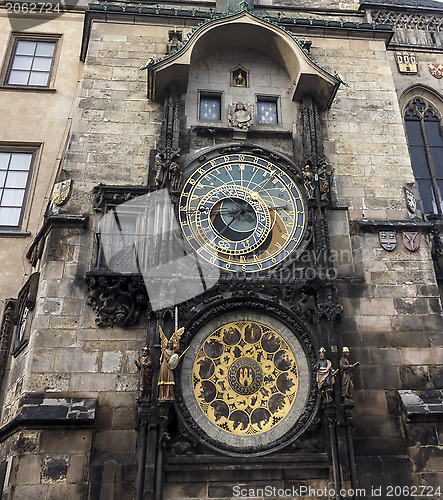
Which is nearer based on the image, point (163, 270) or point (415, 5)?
point (163, 270)

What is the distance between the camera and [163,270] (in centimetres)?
802

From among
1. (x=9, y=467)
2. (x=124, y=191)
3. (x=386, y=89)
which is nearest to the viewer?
(x=9, y=467)

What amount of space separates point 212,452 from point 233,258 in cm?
309

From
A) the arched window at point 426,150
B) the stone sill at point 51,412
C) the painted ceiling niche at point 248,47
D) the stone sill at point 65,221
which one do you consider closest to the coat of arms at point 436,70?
the arched window at point 426,150

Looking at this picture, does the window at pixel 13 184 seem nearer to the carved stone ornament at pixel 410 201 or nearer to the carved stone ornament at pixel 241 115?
the carved stone ornament at pixel 241 115

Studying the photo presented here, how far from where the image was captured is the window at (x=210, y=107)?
9.95 meters

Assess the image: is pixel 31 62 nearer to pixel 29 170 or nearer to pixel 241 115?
pixel 29 170

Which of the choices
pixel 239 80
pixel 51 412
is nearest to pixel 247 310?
pixel 51 412

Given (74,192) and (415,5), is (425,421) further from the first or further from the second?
(415,5)

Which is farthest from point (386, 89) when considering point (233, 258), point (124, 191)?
point (124, 191)

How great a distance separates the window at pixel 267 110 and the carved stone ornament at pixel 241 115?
0.77ft

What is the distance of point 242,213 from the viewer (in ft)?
29.3

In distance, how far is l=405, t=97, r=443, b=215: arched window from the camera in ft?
37.1

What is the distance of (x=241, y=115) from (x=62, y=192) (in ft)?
12.2
